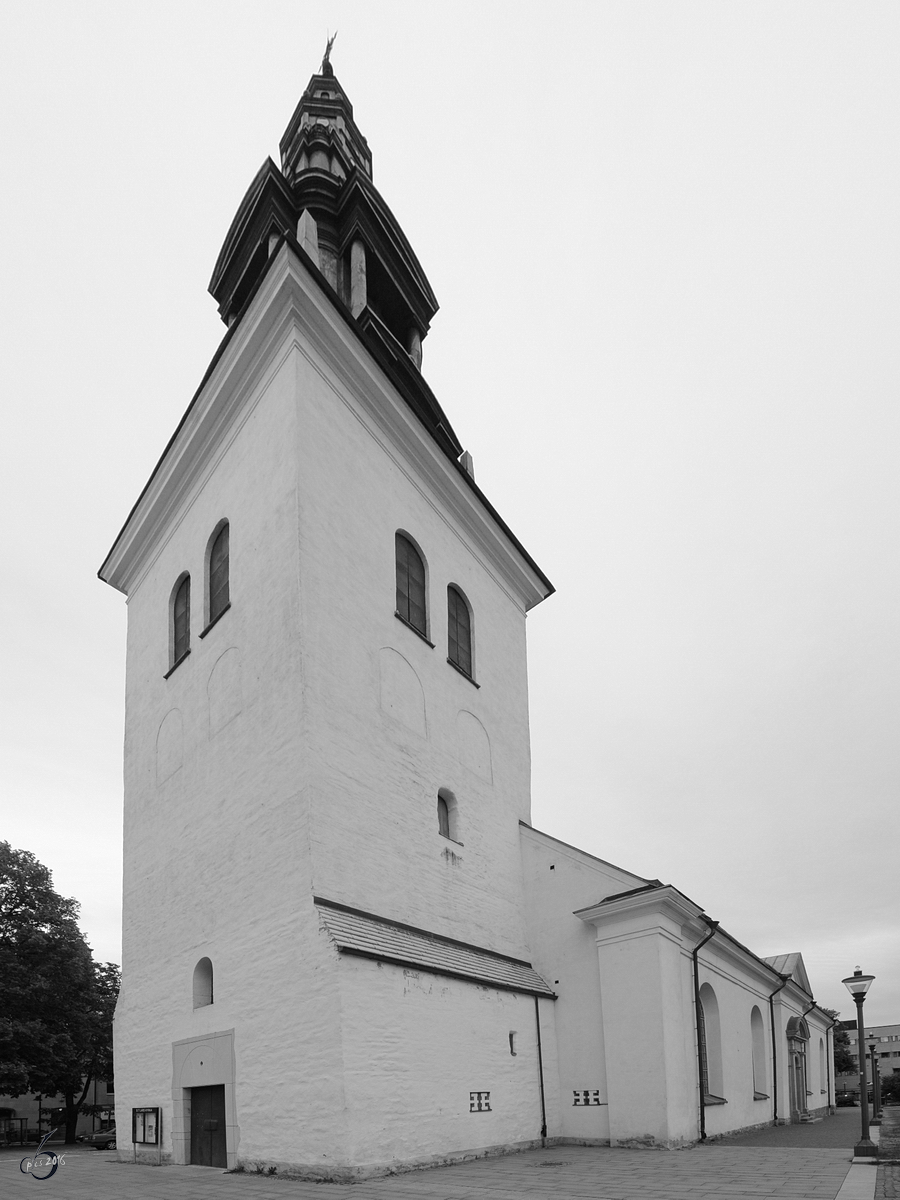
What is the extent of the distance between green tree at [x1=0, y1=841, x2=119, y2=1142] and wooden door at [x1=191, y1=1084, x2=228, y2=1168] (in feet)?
55.8

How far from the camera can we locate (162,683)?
16469mm

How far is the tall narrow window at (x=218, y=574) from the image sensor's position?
15.2 m

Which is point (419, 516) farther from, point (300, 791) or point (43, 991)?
point (43, 991)

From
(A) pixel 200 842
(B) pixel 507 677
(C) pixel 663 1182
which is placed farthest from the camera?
(B) pixel 507 677

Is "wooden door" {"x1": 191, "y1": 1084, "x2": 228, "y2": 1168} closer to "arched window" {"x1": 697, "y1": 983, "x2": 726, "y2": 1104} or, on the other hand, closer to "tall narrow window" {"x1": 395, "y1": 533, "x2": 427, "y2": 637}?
"tall narrow window" {"x1": 395, "y1": 533, "x2": 427, "y2": 637}

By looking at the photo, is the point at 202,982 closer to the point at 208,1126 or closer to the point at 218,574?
the point at 208,1126

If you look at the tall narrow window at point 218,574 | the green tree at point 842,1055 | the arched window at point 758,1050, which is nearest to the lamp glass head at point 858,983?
the arched window at point 758,1050

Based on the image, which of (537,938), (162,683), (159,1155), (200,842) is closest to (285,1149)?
(159,1155)

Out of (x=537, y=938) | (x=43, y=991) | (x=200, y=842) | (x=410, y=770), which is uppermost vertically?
(x=410, y=770)

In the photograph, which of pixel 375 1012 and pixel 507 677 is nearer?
pixel 375 1012

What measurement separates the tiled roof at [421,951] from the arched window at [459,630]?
519 centimetres

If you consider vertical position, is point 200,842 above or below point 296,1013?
above

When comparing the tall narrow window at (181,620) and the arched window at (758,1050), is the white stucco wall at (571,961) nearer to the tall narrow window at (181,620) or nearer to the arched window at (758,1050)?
the tall narrow window at (181,620)

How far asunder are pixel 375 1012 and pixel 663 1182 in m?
3.67
